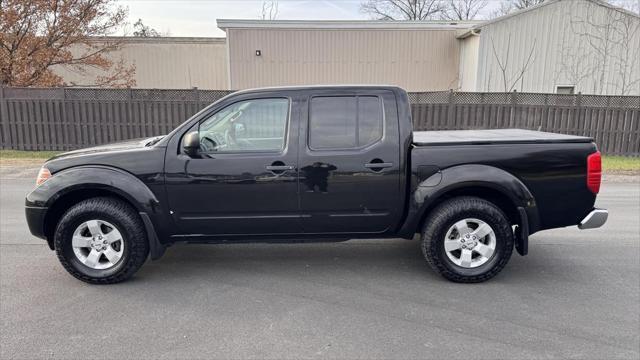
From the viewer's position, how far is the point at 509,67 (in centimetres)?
1733

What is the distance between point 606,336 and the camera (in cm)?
341

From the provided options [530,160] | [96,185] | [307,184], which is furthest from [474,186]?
[96,185]

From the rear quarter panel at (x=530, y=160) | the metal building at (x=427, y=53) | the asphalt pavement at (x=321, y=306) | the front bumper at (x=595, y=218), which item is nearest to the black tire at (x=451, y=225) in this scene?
the asphalt pavement at (x=321, y=306)

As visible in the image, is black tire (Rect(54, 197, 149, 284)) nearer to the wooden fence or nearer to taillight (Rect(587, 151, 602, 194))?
taillight (Rect(587, 151, 602, 194))

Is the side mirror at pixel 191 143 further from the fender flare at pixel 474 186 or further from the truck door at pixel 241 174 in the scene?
the fender flare at pixel 474 186

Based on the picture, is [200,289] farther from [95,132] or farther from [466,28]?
[466,28]

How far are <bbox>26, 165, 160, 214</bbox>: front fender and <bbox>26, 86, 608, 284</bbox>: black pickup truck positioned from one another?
0.01 metres

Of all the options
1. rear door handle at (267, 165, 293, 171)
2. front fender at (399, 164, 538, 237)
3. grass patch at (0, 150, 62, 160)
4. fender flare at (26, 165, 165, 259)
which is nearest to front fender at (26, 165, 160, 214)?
fender flare at (26, 165, 165, 259)

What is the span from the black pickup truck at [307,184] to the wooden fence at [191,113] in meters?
8.99

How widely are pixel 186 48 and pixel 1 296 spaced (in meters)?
19.6

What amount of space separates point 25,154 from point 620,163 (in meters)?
16.3

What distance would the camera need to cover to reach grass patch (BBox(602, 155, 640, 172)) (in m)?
11.5

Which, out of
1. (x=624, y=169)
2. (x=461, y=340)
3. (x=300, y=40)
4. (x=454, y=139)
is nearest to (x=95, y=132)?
(x=300, y=40)

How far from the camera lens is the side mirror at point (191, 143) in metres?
4.12
